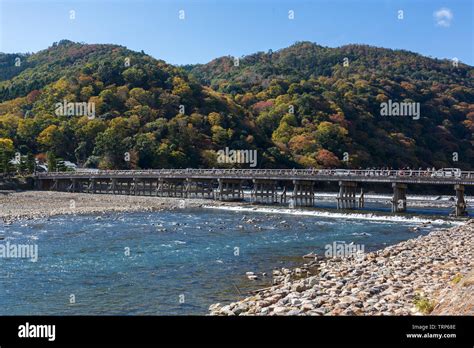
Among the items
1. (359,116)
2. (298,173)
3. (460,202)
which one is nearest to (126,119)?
(298,173)

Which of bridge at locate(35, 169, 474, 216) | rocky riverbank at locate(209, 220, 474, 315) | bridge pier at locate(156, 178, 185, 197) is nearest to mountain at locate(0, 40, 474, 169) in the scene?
bridge at locate(35, 169, 474, 216)

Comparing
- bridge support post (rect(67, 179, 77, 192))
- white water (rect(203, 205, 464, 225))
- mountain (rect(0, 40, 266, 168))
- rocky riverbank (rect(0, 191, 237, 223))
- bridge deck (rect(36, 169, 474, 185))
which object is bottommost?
white water (rect(203, 205, 464, 225))

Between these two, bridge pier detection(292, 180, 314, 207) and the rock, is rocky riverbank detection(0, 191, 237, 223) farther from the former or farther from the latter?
the rock

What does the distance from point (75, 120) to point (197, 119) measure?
20.0m

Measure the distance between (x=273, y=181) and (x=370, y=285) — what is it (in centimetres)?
3743

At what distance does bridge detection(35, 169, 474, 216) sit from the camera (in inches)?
1485

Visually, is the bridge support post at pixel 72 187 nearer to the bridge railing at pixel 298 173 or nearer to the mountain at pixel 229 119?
the bridge railing at pixel 298 173

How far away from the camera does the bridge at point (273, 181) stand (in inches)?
1485

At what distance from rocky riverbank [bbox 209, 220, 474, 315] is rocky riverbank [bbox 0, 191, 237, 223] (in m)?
23.6

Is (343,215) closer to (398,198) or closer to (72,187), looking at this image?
(398,198)

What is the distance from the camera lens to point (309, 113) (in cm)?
9294

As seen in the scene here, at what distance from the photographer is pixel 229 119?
3346 inches

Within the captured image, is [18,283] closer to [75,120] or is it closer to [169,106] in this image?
[75,120]
